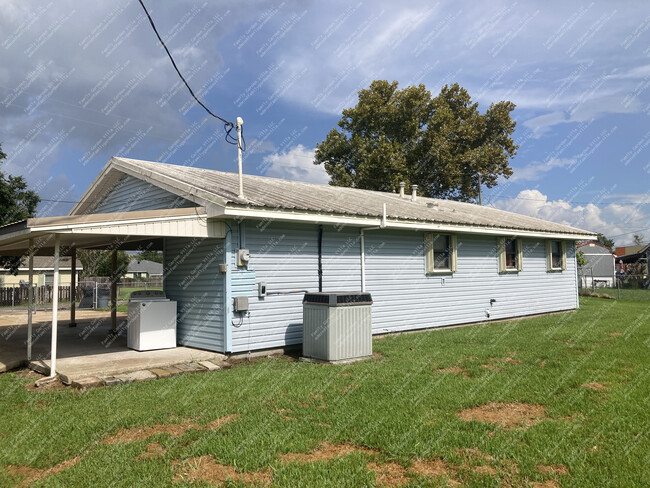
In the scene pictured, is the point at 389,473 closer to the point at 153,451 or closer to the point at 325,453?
the point at 325,453

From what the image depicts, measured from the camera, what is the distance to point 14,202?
83.5 feet

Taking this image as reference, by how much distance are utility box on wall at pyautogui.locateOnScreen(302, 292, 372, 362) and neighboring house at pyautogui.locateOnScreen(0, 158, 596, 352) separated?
0.94m

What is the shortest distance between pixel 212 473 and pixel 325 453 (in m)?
0.96

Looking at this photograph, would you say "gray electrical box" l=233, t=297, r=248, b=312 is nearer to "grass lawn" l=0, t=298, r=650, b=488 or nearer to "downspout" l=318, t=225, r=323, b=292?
"grass lawn" l=0, t=298, r=650, b=488

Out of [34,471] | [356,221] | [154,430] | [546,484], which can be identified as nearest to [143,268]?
[356,221]

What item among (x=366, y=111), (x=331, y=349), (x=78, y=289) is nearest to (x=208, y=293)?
(x=331, y=349)

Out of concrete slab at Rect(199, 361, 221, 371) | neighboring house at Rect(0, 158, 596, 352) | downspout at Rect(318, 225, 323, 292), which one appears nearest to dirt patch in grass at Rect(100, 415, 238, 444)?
concrete slab at Rect(199, 361, 221, 371)

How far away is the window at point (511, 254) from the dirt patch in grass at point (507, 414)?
29.2ft

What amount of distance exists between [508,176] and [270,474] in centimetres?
2933

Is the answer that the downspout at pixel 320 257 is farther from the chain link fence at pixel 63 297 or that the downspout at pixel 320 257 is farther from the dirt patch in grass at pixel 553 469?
the chain link fence at pixel 63 297

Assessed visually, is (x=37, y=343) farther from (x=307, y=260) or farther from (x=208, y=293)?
(x=307, y=260)

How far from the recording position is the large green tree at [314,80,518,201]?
2658 centimetres

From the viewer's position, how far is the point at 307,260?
9.02 m

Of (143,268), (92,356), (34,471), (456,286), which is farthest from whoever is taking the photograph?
(143,268)
